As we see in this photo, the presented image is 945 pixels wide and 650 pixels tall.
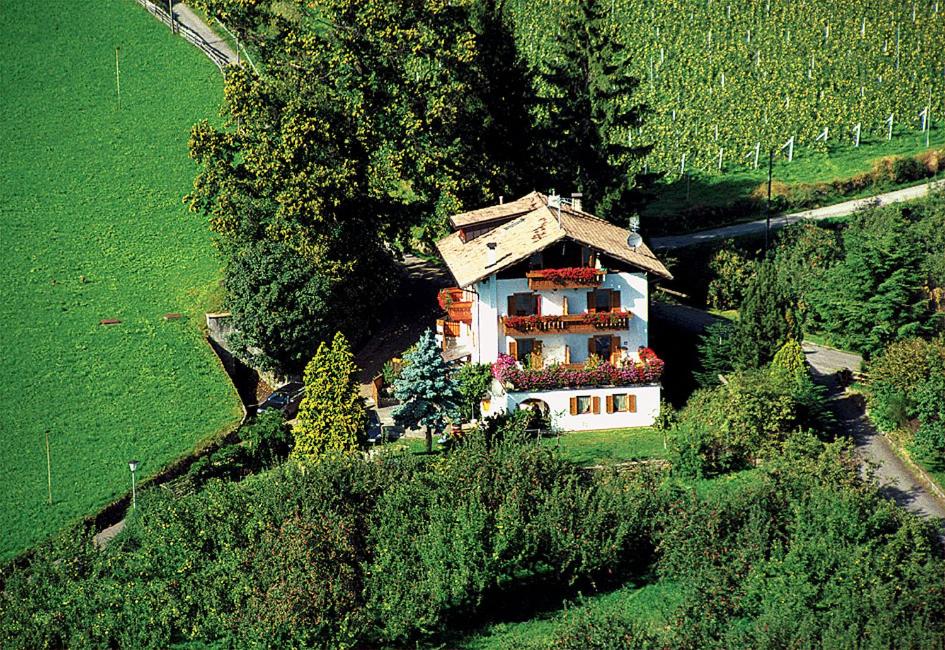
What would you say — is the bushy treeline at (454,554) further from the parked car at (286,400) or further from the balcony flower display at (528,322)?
the parked car at (286,400)

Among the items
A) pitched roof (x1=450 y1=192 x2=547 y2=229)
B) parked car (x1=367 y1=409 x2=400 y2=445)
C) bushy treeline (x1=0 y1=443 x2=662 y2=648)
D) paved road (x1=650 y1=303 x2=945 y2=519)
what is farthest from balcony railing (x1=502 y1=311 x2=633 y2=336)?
paved road (x1=650 y1=303 x2=945 y2=519)

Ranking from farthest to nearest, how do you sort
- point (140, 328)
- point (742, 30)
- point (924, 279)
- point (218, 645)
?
point (742, 30), point (140, 328), point (924, 279), point (218, 645)

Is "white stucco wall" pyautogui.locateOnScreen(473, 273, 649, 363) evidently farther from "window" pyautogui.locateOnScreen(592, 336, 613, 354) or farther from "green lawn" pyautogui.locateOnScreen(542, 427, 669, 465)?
"green lawn" pyautogui.locateOnScreen(542, 427, 669, 465)

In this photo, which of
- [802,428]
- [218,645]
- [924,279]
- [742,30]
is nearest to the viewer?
[218,645]

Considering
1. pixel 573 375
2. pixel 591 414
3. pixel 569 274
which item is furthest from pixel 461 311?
pixel 591 414

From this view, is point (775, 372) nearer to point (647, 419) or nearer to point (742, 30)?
point (647, 419)

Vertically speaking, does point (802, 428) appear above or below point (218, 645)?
above

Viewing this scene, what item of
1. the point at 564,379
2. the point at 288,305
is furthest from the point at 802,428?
the point at 288,305

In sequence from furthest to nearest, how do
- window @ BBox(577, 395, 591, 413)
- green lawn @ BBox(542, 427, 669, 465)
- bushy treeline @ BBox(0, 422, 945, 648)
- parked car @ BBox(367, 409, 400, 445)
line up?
window @ BBox(577, 395, 591, 413), parked car @ BBox(367, 409, 400, 445), green lawn @ BBox(542, 427, 669, 465), bushy treeline @ BBox(0, 422, 945, 648)
